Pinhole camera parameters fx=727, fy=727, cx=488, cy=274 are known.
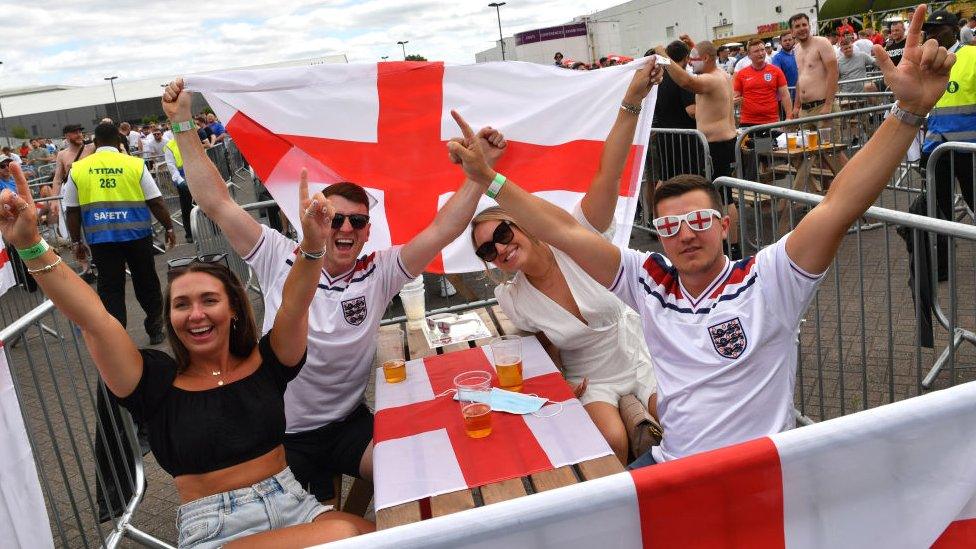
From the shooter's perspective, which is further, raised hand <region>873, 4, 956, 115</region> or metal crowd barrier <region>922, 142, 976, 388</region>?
metal crowd barrier <region>922, 142, 976, 388</region>

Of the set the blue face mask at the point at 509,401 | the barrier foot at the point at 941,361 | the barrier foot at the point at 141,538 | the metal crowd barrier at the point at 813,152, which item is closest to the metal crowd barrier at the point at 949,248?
the barrier foot at the point at 941,361

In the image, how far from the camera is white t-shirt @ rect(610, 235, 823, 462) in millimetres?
2336

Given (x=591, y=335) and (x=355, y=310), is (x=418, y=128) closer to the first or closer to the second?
(x=355, y=310)

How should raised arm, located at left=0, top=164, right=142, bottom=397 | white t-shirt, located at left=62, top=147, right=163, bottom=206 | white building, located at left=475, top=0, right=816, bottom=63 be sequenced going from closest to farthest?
raised arm, located at left=0, top=164, right=142, bottom=397, white t-shirt, located at left=62, top=147, right=163, bottom=206, white building, located at left=475, top=0, right=816, bottom=63

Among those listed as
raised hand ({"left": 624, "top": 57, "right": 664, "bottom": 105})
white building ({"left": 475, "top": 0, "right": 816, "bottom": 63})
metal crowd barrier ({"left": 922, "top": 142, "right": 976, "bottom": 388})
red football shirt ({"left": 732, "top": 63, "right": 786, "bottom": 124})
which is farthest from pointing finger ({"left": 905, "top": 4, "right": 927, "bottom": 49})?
white building ({"left": 475, "top": 0, "right": 816, "bottom": 63})

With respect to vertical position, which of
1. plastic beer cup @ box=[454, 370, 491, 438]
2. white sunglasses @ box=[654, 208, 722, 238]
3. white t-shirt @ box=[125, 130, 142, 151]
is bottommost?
plastic beer cup @ box=[454, 370, 491, 438]

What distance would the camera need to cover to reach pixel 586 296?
321cm

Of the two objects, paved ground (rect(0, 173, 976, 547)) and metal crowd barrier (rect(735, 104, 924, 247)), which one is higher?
metal crowd barrier (rect(735, 104, 924, 247))

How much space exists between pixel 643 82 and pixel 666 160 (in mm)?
4914

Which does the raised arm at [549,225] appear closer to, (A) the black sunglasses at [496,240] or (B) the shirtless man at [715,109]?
(A) the black sunglasses at [496,240]

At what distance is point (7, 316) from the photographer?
877 cm

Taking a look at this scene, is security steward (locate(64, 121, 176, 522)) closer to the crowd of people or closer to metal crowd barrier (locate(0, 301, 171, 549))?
metal crowd barrier (locate(0, 301, 171, 549))

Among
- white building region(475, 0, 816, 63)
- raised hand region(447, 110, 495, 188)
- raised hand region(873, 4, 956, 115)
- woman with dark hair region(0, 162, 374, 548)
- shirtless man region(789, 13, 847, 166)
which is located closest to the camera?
raised hand region(873, 4, 956, 115)

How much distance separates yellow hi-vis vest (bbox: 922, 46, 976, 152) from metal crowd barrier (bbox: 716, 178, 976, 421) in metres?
0.98
